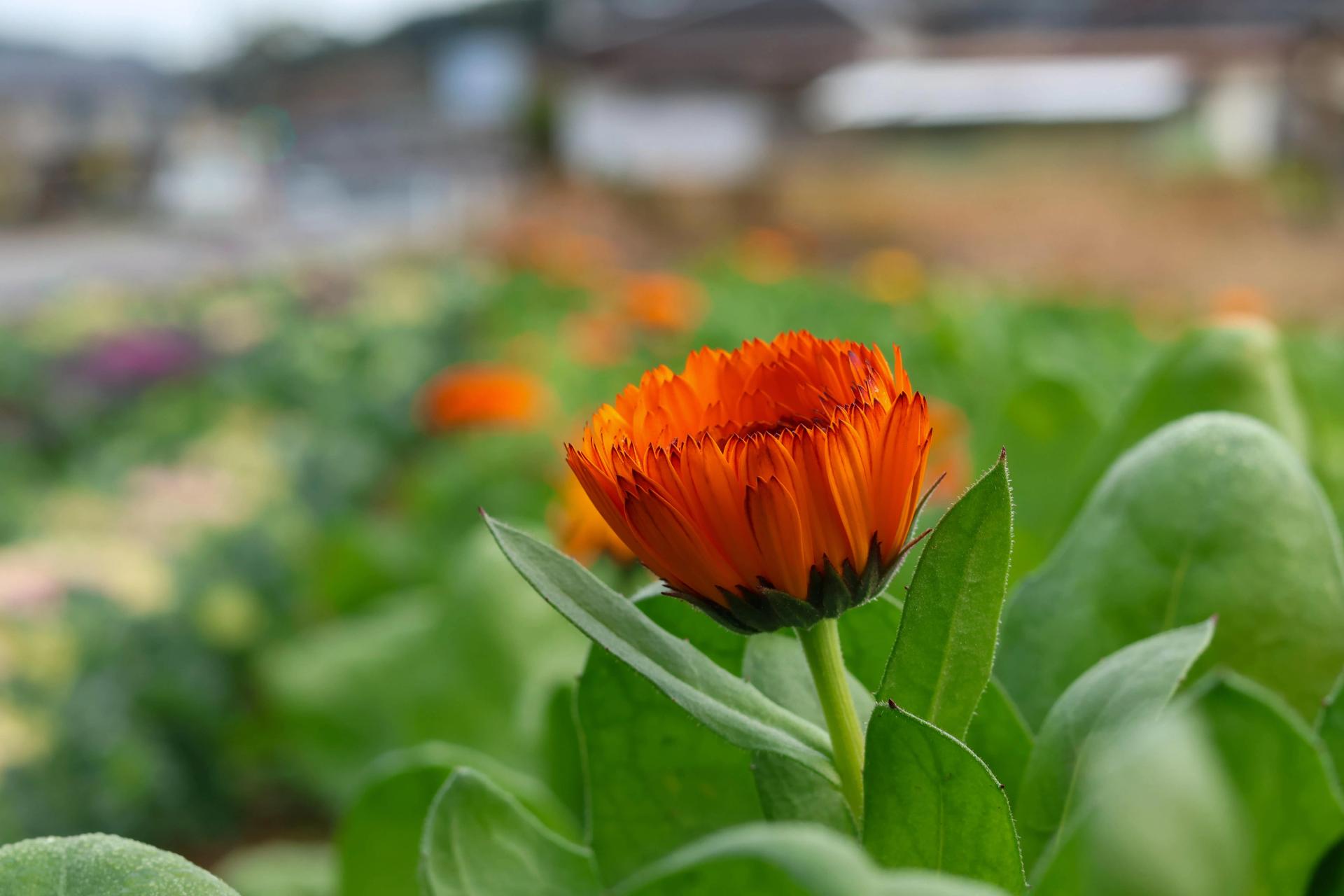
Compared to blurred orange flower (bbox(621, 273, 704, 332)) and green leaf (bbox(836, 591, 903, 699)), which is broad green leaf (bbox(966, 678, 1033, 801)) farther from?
blurred orange flower (bbox(621, 273, 704, 332))

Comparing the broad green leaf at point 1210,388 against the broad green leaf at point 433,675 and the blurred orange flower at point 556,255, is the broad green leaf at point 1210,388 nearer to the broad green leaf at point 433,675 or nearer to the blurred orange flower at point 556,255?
the broad green leaf at point 433,675

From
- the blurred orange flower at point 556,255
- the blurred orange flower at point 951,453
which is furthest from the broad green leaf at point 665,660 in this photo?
the blurred orange flower at point 556,255

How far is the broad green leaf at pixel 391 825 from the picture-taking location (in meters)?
0.59

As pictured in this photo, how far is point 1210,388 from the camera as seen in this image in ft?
2.30

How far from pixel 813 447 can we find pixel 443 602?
3.94ft

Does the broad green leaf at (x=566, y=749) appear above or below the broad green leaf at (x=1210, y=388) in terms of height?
below

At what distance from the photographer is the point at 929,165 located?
49.8 feet

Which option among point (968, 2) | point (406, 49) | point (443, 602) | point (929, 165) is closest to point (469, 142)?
point (406, 49)

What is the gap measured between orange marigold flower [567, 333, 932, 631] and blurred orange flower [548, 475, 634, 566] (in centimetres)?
79

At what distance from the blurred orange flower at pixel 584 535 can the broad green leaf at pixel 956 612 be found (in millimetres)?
780

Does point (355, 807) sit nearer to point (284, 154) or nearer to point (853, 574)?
point (853, 574)

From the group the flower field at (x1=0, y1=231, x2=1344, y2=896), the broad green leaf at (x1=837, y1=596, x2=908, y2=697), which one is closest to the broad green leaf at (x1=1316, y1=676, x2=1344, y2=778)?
the flower field at (x1=0, y1=231, x2=1344, y2=896)

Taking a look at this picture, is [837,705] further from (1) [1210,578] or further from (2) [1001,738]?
(1) [1210,578]

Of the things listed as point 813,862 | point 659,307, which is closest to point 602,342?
point 659,307
